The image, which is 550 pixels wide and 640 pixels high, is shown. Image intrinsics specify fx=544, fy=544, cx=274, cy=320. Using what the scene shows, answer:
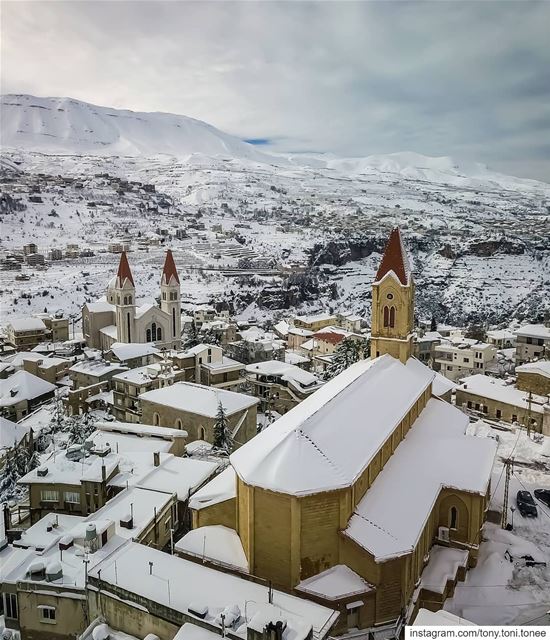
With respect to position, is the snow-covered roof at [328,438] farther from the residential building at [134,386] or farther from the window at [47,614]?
the residential building at [134,386]

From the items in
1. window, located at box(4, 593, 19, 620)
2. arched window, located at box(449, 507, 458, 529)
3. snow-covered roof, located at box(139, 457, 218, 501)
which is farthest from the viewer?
snow-covered roof, located at box(139, 457, 218, 501)

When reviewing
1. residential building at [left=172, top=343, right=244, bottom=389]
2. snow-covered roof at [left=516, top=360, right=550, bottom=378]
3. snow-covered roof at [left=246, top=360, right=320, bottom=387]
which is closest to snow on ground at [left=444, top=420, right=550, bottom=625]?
snow-covered roof at [left=516, top=360, right=550, bottom=378]

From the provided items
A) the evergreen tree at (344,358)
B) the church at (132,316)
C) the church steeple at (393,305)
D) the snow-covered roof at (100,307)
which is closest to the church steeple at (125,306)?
the church at (132,316)

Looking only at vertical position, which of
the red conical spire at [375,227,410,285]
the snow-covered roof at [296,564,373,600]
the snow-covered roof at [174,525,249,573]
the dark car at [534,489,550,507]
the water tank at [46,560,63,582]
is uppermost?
the red conical spire at [375,227,410,285]

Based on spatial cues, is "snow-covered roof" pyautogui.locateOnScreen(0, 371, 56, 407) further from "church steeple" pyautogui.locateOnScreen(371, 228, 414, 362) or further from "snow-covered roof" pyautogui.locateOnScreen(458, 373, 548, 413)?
"snow-covered roof" pyautogui.locateOnScreen(458, 373, 548, 413)

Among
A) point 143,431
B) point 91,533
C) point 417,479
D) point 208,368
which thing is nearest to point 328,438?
point 417,479

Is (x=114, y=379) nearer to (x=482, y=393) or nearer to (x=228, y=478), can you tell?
(x=228, y=478)

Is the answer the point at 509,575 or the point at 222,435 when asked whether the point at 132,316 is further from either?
the point at 509,575
